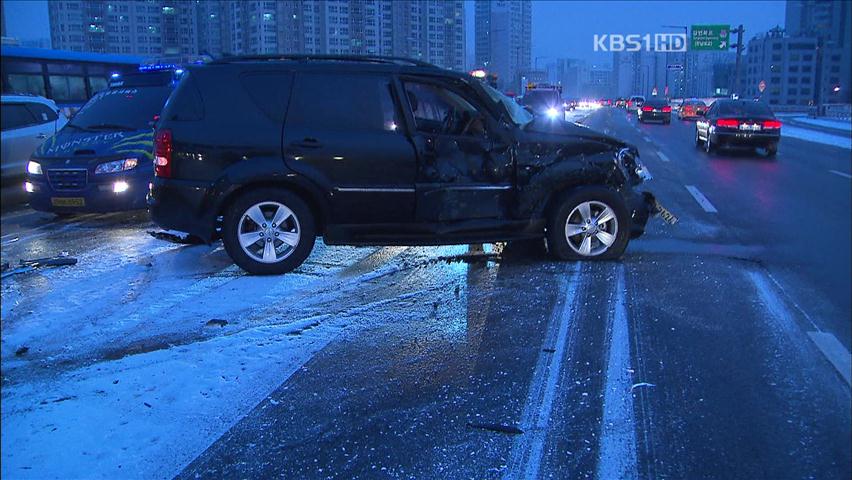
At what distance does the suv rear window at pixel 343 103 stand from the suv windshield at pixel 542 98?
25.2 meters

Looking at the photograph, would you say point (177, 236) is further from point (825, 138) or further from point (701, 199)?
point (825, 138)

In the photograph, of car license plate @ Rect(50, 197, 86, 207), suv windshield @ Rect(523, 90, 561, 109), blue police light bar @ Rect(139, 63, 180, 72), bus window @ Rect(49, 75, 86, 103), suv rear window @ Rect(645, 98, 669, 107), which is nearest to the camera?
car license plate @ Rect(50, 197, 86, 207)

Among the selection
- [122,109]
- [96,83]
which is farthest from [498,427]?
[96,83]

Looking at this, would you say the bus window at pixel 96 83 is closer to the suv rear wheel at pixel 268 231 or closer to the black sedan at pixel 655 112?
the suv rear wheel at pixel 268 231

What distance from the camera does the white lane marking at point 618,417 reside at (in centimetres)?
323

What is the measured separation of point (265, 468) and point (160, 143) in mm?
3959

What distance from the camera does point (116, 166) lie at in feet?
29.1

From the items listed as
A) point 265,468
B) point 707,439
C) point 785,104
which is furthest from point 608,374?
point 785,104

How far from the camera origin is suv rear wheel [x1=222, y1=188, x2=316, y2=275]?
633 centimetres

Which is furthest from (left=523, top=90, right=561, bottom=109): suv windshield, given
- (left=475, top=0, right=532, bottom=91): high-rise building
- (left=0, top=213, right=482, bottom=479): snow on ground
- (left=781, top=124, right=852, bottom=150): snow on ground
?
(left=0, top=213, right=482, bottom=479): snow on ground

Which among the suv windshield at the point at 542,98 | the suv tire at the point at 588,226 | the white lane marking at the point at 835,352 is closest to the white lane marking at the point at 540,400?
the suv tire at the point at 588,226

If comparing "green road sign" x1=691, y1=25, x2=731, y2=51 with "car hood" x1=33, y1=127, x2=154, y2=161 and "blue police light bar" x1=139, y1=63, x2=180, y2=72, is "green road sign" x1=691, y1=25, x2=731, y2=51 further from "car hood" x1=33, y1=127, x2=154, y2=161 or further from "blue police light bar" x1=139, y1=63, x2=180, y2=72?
"car hood" x1=33, y1=127, x2=154, y2=161

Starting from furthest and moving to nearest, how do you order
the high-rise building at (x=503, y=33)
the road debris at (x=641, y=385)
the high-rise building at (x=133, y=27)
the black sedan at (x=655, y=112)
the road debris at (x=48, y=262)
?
the black sedan at (x=655, y=112)
the high-rise building at (x=503, y=33)
the high-rise building at (x=133, y=27)
the road debris at (x=48, y=262)
the road debris at (x=641, y=385)

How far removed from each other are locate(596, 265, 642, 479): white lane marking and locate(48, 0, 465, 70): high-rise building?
5124 mm
